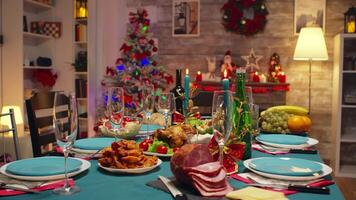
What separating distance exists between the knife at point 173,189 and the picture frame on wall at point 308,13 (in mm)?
3969

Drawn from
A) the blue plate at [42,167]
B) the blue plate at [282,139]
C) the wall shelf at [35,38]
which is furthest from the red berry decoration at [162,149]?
the wall shelf at [35,38]

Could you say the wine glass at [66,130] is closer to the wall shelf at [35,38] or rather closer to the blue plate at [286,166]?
the blue plate at [286,166]

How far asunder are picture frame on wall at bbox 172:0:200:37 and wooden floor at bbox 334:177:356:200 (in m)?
2.34

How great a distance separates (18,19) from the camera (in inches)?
181

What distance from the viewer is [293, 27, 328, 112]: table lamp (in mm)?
4250

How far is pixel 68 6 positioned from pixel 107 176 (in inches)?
172

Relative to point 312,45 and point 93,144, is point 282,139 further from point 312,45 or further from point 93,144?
point 312,45

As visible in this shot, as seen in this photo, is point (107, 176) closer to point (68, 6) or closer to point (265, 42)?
point (265, 42)

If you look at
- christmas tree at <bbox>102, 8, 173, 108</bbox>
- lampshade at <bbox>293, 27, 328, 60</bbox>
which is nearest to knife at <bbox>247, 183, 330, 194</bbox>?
lampshade at <bbox>293, 27, 328, 60</bbox>

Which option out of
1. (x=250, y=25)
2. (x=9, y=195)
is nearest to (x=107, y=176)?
(x=9, y=195)

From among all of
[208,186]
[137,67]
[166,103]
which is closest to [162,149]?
[166,103]

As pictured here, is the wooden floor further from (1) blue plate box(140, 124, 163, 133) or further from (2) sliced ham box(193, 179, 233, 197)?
(2) sliced ham box(193, 179, 233, 197)

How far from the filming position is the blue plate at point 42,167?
1.20m

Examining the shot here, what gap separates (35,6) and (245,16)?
2.64 meters
